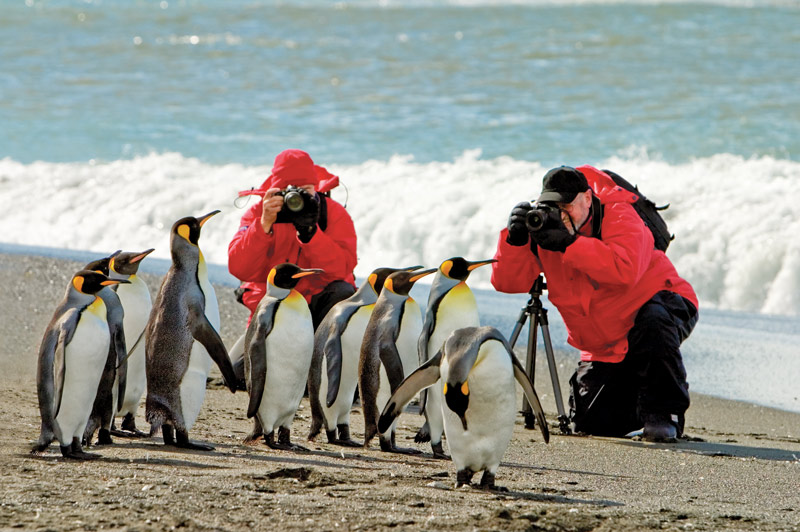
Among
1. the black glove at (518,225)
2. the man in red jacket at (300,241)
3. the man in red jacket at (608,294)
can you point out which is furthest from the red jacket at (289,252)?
the black glove at (518,225)

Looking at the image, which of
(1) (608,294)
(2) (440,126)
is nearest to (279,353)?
(1) (608,294)

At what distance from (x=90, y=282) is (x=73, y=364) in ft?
0.93

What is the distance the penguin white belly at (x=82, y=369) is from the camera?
12.2 feet

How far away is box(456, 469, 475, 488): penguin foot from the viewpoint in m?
3.61

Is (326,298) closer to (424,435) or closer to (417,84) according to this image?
(424,435)

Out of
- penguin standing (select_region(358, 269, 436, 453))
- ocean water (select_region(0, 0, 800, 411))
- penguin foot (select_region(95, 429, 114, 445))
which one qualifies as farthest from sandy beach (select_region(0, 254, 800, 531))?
ocean water (select_region(0, 0, 800, 411))

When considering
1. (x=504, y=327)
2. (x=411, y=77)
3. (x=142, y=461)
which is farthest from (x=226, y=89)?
(x=142, y=461)

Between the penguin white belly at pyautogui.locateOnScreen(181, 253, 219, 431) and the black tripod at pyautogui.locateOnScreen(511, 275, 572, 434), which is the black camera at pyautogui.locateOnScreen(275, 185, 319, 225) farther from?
the black tripod at pyautogui.locateOnScreen(511, 275, 572, 434)

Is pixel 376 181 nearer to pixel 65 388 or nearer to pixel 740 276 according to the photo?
pixel 740 276

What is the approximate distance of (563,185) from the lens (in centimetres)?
460

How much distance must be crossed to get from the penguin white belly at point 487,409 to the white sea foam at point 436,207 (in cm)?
514

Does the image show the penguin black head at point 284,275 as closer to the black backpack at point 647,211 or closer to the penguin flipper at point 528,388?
the penguin flipper at point 528,388

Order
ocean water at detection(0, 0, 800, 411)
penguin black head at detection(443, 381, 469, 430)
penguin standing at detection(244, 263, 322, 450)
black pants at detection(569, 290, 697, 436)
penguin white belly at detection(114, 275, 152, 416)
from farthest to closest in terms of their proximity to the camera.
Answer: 1. ocean water at detection(0, 0, 800, 411)
2. black pants at detection(569, 290, 697, 436)
3. penguin white belly at detection(114, 275, 152, 416)
4. penguin standing at detection(244, 263, 322, 450)
5. penguin black head at detection(443, 381, 469, 430)

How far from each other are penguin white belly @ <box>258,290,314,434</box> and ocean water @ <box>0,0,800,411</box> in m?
2.46
